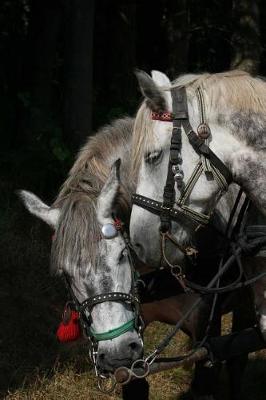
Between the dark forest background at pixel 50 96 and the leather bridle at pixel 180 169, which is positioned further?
the dark forest background at pixel 50 96

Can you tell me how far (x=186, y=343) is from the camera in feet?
17.1

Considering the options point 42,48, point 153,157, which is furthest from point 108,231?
point 42,48

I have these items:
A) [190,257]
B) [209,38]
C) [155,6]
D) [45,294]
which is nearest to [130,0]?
[155,6]

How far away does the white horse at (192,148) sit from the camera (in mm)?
3029

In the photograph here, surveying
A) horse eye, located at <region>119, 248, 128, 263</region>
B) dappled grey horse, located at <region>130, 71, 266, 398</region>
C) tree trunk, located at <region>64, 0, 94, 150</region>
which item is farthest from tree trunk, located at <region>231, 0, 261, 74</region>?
horse eye, located at <region>119, 248, 128, 263</region>

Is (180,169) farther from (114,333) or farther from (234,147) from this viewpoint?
(114,333)

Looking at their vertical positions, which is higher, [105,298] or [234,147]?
[234,147]

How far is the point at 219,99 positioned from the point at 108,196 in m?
0.63

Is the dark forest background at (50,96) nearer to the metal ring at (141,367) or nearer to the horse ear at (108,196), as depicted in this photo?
the metal ring at (141,367)

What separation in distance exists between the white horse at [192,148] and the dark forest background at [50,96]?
5.77 ft

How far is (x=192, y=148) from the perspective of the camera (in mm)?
3012

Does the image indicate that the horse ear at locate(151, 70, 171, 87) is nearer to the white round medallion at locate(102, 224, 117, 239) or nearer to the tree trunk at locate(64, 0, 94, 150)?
the white round medallion at locate(102, 224, 117, 239)

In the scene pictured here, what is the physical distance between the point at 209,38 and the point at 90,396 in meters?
7.53

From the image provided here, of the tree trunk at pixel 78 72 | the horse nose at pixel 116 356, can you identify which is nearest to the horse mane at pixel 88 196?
the horse nose at pixel 116 356
